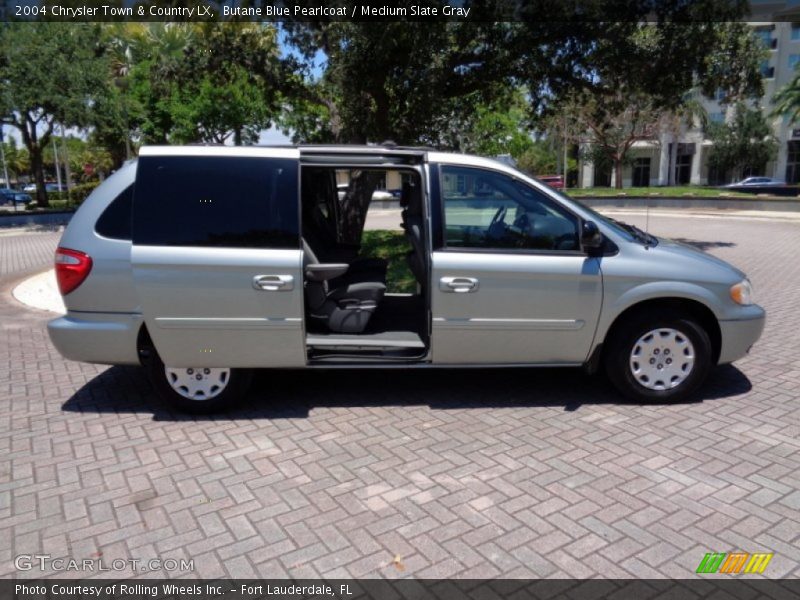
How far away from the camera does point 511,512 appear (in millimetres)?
3412

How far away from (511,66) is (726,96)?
5.93 m

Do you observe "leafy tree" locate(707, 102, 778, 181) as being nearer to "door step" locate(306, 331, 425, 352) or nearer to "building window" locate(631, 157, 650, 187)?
"building window" locate(631, 157, 650, 187)

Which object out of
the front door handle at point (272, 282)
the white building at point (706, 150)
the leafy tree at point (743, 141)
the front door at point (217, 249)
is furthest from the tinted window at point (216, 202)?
the leafy tree at point (743, 141)

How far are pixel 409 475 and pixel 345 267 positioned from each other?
1.79m

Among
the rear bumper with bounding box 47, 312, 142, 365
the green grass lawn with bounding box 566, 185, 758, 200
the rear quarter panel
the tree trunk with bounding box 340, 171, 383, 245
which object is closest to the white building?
the green grass lawn with bounding box 566, 185, 758, 200

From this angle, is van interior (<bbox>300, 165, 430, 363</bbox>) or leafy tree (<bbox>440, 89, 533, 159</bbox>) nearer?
van interior (<bbox>300, 165, 430, 363</bbox>)

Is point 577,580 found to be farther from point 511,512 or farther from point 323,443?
point 323,443

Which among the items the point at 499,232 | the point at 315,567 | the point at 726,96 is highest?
the point at 726,96

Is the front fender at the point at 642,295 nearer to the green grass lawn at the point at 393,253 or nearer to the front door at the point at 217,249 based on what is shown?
the front door at the point at 217,249

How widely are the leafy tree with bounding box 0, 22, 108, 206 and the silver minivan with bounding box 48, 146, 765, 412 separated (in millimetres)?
19626

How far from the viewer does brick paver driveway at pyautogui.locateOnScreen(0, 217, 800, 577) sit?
309 centimetres

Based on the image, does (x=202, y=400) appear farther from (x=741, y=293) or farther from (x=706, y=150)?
(x=706, y=150)

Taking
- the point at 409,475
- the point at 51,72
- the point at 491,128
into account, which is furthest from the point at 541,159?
the point at 409,475

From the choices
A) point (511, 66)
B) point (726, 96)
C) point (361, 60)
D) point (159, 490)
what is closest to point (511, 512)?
point (159, 490)
